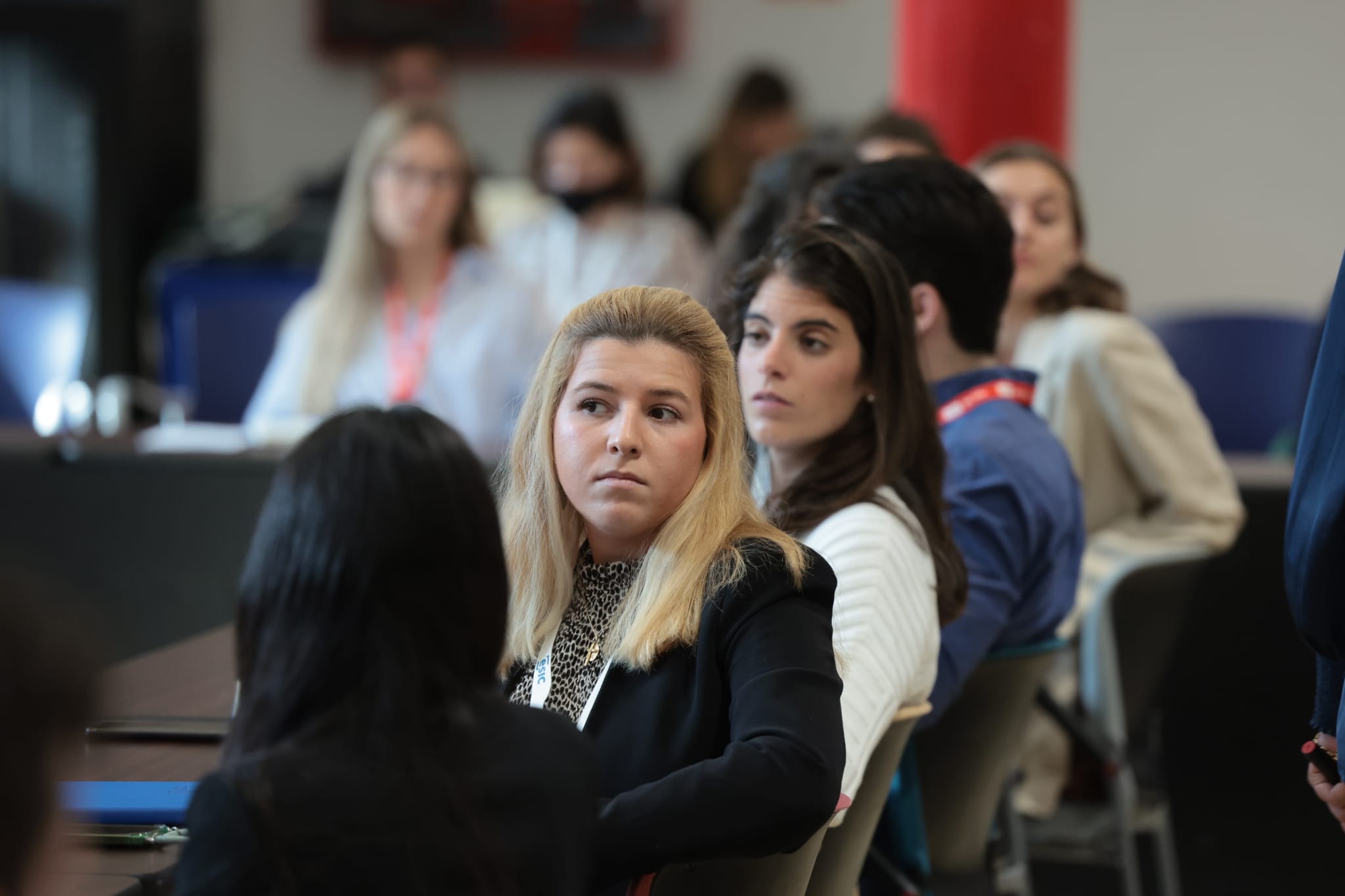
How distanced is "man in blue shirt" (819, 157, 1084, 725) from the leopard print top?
57 centimetres

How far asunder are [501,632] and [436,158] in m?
2.87

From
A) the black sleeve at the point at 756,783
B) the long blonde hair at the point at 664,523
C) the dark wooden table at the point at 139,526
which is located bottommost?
the dark wooden table at the point at 139,526

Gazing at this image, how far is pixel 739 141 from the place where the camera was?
19.1 ft

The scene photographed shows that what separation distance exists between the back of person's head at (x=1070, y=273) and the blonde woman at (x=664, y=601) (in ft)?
5.02

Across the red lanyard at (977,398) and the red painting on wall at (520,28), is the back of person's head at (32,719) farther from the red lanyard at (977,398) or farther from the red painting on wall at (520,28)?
the red painting on wall at (520,28)

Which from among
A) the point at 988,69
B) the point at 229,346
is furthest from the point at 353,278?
the point at 988,69

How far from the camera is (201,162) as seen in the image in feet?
22.8

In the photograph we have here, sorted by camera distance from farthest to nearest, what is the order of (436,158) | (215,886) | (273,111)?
(273,111)
(436,158)
(215,886)

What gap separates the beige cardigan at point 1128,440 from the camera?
8.52 ft

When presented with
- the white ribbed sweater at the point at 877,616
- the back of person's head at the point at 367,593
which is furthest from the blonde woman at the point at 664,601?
the back of person's head at the point at 367,593

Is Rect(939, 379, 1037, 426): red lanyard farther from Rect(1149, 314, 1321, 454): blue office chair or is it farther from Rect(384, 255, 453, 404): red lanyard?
Rect(1149, 314, 1321, 454): blue office chair

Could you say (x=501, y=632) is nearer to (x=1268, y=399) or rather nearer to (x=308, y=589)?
(x=308, y=589)

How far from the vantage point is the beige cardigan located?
102 inches

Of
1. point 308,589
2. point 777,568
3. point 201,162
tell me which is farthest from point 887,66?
point 308,589
